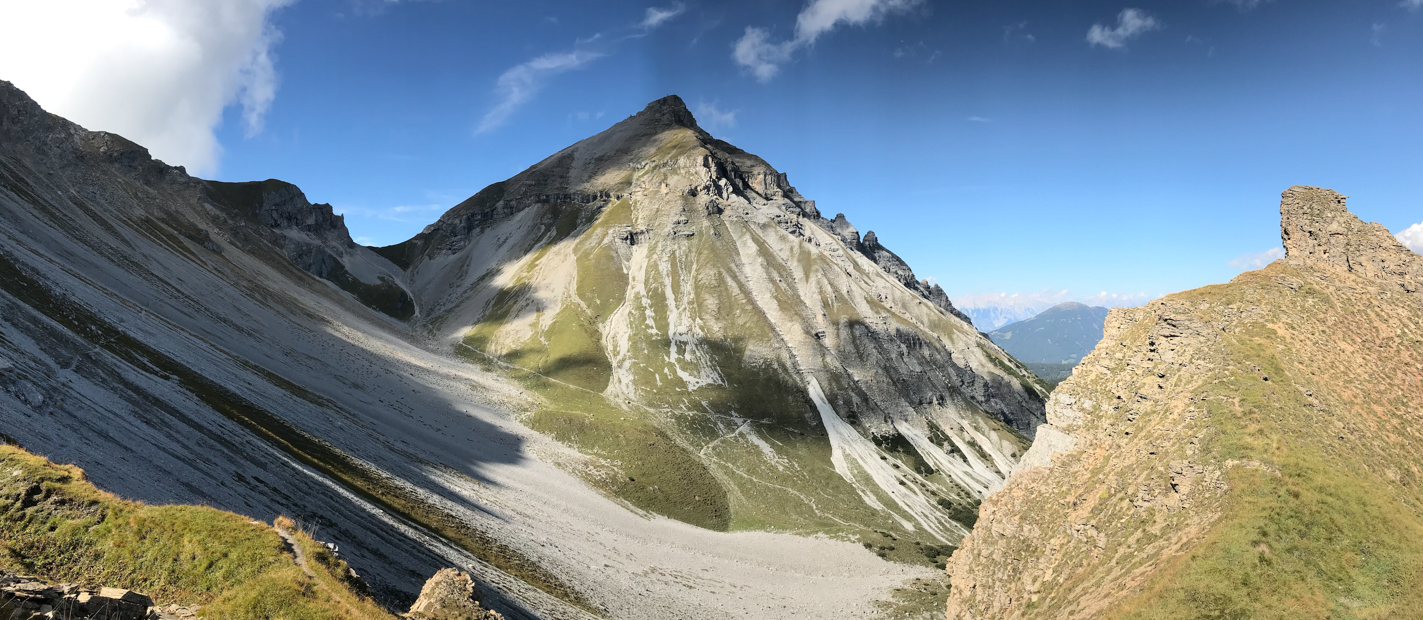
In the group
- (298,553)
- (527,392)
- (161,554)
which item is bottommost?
(527,392)

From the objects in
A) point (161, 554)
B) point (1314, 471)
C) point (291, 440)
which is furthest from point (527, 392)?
point (1314, 471)

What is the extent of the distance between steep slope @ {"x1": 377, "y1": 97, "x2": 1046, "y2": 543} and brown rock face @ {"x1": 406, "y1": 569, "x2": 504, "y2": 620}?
2556 inches

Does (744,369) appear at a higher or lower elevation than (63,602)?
higher

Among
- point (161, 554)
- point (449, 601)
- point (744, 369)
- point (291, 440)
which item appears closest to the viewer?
point (161, 554)

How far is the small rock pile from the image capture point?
13.0 metres

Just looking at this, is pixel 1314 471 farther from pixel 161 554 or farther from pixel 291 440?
pixel 291 440

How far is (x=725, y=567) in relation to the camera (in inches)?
2776

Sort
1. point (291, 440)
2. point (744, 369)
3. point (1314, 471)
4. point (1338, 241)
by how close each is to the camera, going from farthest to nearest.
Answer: point (744, 369)
point (291, 440)
point (1338, 241)
point (1314, 471)

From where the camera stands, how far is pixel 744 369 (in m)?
137

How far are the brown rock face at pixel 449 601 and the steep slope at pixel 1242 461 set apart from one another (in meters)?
27.8

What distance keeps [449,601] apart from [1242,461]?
118ft

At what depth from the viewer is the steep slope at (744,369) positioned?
101 metres

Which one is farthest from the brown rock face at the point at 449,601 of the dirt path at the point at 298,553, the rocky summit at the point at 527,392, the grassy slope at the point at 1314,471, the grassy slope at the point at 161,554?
the grassy slope at the point at 1314,471

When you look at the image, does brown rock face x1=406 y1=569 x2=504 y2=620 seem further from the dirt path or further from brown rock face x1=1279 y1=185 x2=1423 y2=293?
brown rock face x1=1279 y1=185 x2=1423 y2=293
